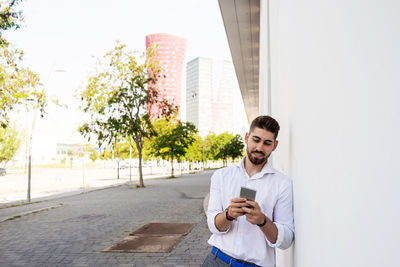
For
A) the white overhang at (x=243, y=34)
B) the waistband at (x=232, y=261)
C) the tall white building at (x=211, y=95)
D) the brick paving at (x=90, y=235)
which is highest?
the tall white building at (x=211, y=95)

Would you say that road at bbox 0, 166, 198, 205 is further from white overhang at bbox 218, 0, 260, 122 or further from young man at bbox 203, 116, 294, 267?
young man at bbox 203, 116, 294, 267

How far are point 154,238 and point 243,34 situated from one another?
826 cm

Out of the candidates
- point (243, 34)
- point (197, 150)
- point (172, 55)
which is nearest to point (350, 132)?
point (243, 34)

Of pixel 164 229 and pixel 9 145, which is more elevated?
pixel 9 145

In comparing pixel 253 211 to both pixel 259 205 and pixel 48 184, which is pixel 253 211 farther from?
pixel 48 184

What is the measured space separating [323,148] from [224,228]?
3.68 ft

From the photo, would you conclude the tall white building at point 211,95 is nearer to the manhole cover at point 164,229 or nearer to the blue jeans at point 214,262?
the manhole cover at point 164,229

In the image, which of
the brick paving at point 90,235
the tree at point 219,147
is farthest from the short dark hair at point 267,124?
the tree at point 219,147

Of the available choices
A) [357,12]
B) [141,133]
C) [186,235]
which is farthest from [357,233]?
[141,133]

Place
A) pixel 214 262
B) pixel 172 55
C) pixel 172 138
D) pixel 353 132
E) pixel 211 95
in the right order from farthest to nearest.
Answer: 1. pixel 172 55
2. pixel 211 95
3. pixel 172 138
4. pixel 214 262
5. pixel 353 132

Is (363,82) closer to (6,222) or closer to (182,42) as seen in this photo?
(6,222)

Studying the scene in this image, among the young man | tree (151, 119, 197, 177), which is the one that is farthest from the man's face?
tree (151, 119, 197, 177)

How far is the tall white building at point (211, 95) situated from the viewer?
14725 cm

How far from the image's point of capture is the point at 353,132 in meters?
0.84
